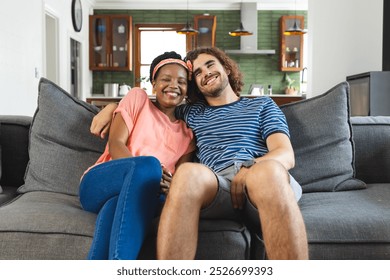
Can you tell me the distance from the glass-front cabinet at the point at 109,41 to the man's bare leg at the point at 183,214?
7.75 meters

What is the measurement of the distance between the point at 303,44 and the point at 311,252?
8.02m

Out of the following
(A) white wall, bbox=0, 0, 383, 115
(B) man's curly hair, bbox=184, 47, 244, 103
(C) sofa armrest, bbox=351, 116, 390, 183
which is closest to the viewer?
(B) man's curly hair, bbox=184, 47, 244, 103

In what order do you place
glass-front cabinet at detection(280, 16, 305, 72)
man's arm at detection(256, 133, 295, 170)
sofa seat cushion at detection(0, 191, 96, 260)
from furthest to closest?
glass-front cabinet at detection(280, 16, 305, 72) < man's arm at detection(256, 133, 295, 170) < sofa seat cushion at detection(0, 191, 96, 260)

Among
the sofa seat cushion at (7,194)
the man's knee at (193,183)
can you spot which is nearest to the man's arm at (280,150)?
the man's knee at (193,183)

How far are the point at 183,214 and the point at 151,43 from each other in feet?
27.6

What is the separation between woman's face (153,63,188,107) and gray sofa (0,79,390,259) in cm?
33

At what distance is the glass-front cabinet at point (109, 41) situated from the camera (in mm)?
9031

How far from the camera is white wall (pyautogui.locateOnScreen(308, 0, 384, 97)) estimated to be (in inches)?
218

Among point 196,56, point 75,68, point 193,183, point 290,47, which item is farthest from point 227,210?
point 290,47

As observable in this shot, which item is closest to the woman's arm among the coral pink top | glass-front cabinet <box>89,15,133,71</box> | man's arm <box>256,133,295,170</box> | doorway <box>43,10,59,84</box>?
the coral pink top

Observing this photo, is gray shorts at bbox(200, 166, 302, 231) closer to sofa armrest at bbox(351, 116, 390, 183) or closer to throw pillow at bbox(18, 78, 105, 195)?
throw pillow at bbox(18, 78, 105, 195)

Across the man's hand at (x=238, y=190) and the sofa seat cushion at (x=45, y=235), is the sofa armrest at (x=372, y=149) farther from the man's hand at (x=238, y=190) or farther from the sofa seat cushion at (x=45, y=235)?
the sofa seat cushion at (x=45, y=235)

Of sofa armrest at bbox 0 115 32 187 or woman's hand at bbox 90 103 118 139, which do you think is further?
sofa armrest at bbox 0 115 32 187

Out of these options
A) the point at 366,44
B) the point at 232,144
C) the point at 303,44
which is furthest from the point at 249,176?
the point at 303,44
